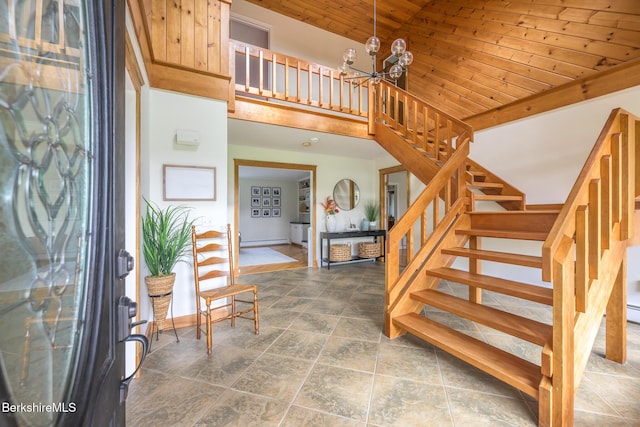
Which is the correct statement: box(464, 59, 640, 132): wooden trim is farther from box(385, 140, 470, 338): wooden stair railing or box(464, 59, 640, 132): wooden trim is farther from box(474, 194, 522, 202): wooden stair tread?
box(385, 140, 470, 338): wooden stair railing

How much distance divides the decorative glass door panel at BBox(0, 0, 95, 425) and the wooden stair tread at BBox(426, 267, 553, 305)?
213cm

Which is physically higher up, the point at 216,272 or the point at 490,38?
the point at 490,38

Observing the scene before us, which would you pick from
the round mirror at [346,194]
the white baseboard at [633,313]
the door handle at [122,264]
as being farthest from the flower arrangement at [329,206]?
the door handle at [122,264]

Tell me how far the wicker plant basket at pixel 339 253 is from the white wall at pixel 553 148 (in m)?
2.70

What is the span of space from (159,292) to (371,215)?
4.21 metres

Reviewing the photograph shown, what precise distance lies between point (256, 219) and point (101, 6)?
26.1ft

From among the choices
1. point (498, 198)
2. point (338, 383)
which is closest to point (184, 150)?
point (338, 383)

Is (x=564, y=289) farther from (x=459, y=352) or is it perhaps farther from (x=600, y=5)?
(x=600, y=5)

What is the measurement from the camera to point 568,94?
2896 millimetres

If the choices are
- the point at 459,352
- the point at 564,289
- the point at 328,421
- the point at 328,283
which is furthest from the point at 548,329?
the point at 328,283

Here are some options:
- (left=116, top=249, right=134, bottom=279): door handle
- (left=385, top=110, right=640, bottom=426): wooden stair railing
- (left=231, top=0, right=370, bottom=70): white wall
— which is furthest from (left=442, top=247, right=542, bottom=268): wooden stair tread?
Answer: (left=231, top=0, right=370, bottom=70): white wall

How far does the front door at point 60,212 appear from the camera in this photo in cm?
34

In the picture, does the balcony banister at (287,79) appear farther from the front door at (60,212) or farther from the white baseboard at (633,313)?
the white baseboard at (633,313)

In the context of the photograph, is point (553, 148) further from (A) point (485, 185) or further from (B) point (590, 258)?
(B) point (590, 258)
